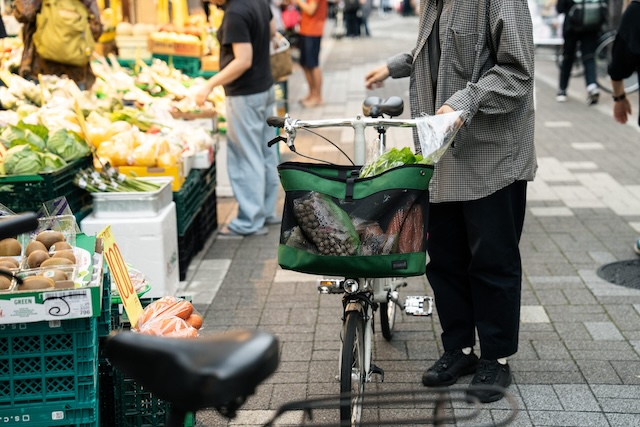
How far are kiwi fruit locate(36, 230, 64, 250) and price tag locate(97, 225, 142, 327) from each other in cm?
→ 19

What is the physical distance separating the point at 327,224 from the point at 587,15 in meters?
11.4

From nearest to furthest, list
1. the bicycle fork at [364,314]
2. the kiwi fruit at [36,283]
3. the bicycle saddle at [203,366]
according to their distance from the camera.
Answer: the bicycle saddle at [203,366]
the kiwi fruit at [36,283]
the bicycle fork at [364,314]

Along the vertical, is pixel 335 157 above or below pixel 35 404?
below

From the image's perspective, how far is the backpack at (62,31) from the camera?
Answer: 27.7 ft

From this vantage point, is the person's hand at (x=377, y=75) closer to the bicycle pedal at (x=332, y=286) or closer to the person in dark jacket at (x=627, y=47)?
the bicycle pedal at (x=332, y=286)

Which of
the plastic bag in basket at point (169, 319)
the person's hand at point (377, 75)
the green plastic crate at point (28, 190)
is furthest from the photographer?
the green plastic crate at point (28, 190)

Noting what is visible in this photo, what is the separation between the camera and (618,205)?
26.4 ft

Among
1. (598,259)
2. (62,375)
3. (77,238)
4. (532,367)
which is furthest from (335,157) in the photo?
(62,375)

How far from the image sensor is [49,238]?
3566 mm

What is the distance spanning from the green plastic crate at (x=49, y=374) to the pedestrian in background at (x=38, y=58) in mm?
6065

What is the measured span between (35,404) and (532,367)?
8.46 feet

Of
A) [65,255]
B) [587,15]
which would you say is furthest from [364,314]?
[587,15]

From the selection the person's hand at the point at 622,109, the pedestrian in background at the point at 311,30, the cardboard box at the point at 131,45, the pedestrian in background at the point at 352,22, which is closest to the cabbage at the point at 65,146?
the person's hand at the point at 622,109

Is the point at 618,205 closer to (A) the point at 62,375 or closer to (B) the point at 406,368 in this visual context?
(B) the point at 406,368
